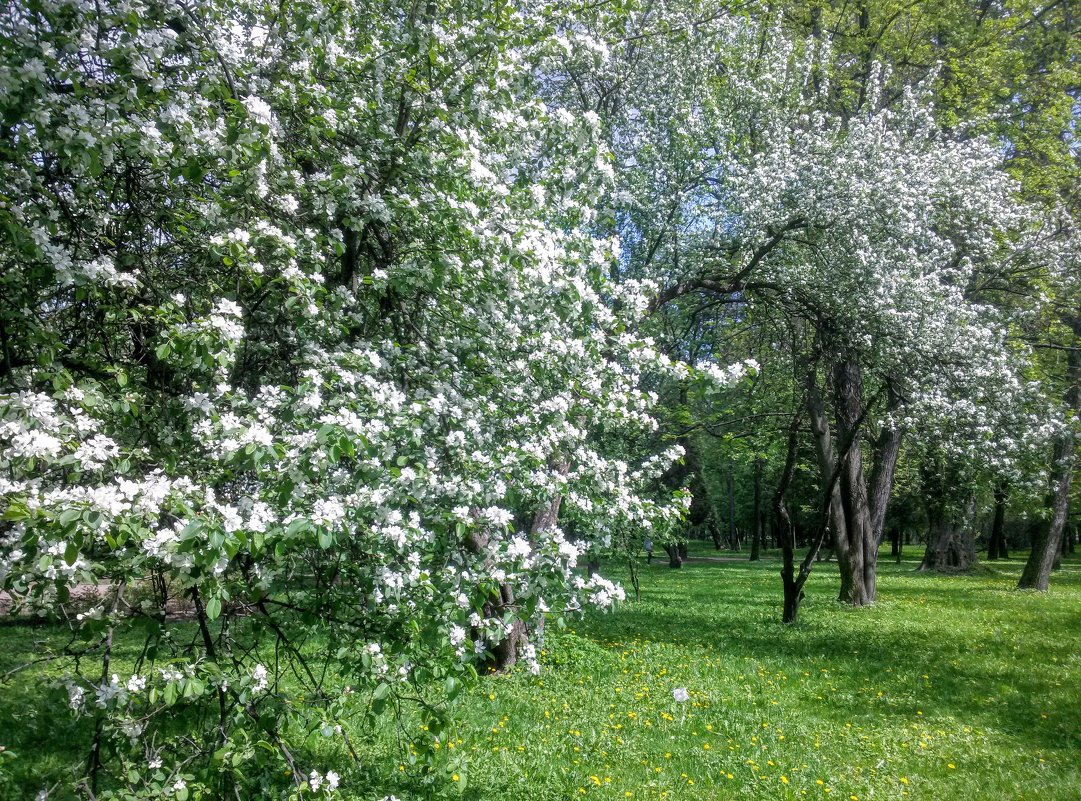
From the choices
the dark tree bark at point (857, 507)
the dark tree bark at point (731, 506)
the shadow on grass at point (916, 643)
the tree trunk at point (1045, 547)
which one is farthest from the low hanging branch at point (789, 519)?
the dark tree bark at point (731, 506)

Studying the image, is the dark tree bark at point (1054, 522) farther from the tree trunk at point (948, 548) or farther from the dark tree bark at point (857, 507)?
the tree trunk at point (948, 548)

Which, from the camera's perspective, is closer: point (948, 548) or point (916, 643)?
point (916, 643)

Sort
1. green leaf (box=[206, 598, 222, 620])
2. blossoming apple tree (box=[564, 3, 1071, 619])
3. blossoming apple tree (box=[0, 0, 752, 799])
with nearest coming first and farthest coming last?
1. green leaf (box=[206, 598, 222, 620])
2. blossoming apple tree (box=[0, 0, 752, 799])
3. blossoming apple tree (box=[564, 3, 1071, 619])

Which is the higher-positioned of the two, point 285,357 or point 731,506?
point 285,357

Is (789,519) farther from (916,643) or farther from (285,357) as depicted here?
(285,357)

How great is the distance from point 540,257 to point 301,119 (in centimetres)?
175

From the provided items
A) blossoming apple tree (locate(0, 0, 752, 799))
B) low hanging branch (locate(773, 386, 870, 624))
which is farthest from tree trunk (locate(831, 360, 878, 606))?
blossoming apple tree (locate(0, 0, 752, 799))

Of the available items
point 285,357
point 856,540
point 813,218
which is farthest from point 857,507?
point 285,357

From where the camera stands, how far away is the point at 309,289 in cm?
386

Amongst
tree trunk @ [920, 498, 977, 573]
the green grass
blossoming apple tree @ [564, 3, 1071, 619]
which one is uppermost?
blossoming apple tree @ [564, 3, 1071, 619]

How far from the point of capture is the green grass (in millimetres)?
5949

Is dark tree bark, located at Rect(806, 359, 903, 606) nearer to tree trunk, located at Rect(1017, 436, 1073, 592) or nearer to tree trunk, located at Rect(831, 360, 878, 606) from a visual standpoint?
tree trunk, located at Rect(831, 360, 878, 606)

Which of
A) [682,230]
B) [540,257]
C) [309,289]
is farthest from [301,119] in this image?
[682,230]

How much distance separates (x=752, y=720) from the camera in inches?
300
